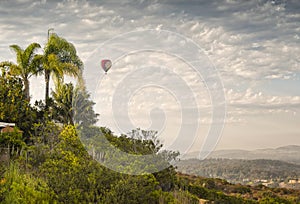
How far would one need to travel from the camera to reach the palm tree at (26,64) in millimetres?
20156

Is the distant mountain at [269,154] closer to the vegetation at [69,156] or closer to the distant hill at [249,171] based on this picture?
the distant hill at [249,171]

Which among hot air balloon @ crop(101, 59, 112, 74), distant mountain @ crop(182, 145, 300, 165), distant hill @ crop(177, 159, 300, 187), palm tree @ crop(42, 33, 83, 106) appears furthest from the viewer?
distant mountain @ crop(182, 145, 300, 165)

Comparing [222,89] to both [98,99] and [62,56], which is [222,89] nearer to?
[98,99]

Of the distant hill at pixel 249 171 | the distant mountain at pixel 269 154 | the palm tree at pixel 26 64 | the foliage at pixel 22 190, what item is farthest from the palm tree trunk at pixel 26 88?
the distant mountain at pixel 269 154

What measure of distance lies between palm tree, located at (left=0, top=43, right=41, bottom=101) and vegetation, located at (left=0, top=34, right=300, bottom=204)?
10cm

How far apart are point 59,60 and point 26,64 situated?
147 centimetres

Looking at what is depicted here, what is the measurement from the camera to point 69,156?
510 inches

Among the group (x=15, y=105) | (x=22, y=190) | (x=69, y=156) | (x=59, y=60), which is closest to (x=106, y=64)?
(x=69, y=156)

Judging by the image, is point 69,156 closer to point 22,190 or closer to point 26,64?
point 22,190

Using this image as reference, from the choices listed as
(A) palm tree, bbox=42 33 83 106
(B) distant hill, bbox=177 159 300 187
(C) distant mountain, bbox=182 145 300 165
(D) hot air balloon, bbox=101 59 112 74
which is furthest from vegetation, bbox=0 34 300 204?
(C) distant mountain, bbox=182 145 300 165

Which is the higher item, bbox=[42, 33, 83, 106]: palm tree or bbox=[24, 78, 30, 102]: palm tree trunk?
bbox=[42, 33, 83, 106]: palm tree

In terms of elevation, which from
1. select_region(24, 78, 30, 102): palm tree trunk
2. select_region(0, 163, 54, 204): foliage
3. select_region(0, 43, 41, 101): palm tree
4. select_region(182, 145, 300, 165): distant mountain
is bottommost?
select_region(0, 163, 54, 204): foliage

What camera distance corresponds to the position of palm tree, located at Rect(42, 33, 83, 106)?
2005 cm

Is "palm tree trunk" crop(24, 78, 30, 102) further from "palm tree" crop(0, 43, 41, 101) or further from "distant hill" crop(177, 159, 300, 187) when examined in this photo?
"distant hill" crop(177, 159, 300, 187)
